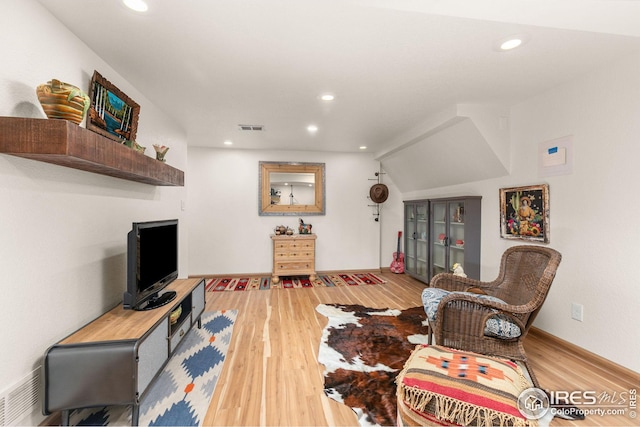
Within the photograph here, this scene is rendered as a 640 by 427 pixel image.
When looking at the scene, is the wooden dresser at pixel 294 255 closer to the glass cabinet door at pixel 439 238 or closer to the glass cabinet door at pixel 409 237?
the glass cabinet door at pixel 409 237

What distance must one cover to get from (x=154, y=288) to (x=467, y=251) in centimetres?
358

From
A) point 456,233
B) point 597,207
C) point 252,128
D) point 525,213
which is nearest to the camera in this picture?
point 597,207

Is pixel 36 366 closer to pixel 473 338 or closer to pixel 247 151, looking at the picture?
pixel 473 338

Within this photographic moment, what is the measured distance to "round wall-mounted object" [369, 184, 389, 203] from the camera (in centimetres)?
529

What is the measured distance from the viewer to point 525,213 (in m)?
2.88

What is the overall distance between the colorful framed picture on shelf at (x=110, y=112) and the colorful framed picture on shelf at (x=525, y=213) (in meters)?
3.76

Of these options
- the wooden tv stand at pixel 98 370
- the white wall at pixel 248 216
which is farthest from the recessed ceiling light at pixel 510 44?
the white wall at pixel 248 216

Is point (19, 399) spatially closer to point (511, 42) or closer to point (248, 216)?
point (511, 42)

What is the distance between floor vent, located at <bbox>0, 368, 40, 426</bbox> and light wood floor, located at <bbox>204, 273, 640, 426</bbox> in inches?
35.9

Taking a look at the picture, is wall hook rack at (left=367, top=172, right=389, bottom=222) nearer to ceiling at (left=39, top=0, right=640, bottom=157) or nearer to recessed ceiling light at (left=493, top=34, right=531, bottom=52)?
ceiling at (left=39, top=0, right=640, bottom=157)

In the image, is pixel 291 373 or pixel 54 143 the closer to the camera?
pixel 54 143

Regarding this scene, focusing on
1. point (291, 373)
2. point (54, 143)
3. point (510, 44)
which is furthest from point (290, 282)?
point (510, 44)

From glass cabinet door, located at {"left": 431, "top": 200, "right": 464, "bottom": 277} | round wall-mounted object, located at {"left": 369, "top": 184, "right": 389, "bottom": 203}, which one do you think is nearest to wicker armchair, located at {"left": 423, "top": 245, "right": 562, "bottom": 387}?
glass cabinet door, located at {"left": 431, "top": 200, "right": 464, "bottom": 277}

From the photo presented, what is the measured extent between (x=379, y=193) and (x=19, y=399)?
16.1ft
